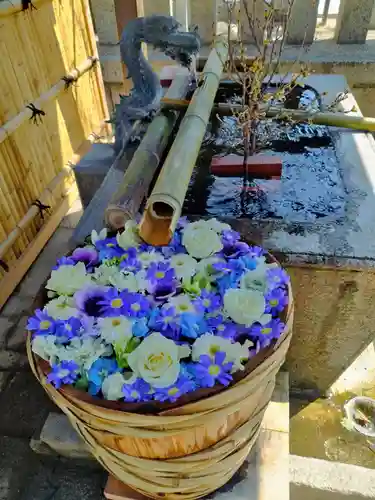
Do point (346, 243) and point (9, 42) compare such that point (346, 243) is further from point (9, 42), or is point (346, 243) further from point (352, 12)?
point (352, 12)

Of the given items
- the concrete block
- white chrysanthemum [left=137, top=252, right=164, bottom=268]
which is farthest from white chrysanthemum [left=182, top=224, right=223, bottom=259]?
the concrete block

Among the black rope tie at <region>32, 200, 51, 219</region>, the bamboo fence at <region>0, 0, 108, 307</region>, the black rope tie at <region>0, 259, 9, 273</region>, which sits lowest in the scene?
the black rope tie at <region>0, 259, 9, 273</region>

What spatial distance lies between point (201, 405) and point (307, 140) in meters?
2.36

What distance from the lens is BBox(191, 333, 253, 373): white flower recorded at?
1.29 m

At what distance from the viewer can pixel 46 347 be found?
1.34 meters

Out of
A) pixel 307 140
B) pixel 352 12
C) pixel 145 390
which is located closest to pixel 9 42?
pixel 307 140

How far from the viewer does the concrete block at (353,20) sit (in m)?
4.99

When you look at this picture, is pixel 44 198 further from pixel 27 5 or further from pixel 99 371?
pixel 99 371

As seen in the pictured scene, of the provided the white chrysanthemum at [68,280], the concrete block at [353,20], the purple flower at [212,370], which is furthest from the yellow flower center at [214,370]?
the concrete block at [353,20]

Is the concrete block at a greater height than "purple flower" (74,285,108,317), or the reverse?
"purple flower" (74,285,108,317)

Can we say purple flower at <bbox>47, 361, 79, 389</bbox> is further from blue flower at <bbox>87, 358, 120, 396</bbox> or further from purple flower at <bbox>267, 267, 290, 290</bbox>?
purple flower at <bbox>267, 267, 290, 290</bbox>

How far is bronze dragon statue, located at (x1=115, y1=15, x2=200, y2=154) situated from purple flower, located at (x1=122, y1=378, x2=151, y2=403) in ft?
6.68

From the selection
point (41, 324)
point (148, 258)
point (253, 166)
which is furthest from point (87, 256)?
point (253, 166)

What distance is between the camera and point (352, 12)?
5.12m
